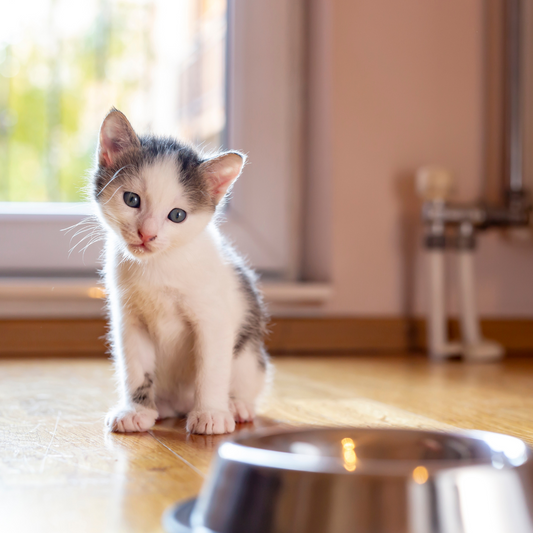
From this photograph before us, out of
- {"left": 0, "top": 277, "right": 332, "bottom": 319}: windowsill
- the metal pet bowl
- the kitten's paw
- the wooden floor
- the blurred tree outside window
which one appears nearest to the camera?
the metal pet bowl

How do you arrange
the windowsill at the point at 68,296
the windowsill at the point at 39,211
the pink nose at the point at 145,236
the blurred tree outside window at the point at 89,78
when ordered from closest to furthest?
1. the pink nose at the point at 145,236
2. the windowsill at the point at 68,296
3. the windowsill at the point at 39,211
4. the blurred tree outside window at the point at 89,78

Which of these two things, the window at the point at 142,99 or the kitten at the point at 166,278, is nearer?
the kitten at the point at 166,278

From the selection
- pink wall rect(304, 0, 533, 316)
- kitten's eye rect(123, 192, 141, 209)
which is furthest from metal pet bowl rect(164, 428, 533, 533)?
pink wall rect(304, 0, 533, 316)

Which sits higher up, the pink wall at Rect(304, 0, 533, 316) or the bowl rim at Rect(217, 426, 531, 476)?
the pink wall at Rect(304, 0, 533, 316)

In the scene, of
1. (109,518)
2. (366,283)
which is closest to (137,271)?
(109,518)

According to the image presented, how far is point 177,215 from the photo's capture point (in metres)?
0.95

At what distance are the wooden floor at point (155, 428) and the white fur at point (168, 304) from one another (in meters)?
0.05

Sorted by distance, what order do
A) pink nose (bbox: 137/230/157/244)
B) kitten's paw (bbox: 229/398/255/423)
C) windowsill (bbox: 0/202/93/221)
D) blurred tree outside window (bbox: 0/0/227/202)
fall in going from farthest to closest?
blurred tree outside window (bbox: 0/0/227/202), windowsill (bbox: 0/202/93/221), kitten's paw (bbox: 229/398/255/423), pink nose (bbox: 137/230/157/244)

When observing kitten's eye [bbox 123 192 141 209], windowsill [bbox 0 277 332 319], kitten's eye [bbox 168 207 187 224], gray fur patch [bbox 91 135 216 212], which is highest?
gray fur patch [bbox 91 135 216 212]

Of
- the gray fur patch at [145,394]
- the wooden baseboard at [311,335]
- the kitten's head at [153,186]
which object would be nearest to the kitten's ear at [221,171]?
the kitten's head at [153,186]

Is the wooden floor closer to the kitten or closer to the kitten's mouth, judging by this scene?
the kitten

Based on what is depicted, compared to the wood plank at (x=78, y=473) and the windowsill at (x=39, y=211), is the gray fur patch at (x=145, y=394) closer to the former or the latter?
the wood plank at (x=78, y=473)

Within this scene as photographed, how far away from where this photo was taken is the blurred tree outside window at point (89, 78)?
2.21 m

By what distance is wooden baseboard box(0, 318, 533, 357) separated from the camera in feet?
6.36
